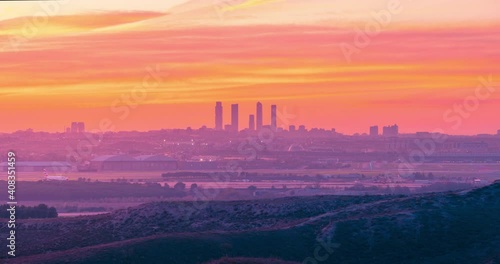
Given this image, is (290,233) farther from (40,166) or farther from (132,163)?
(132,163)

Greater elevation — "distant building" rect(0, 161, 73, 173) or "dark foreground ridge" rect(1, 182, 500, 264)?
"distant building" rect(0, 161, 73, 173)

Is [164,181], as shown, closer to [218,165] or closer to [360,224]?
[218,165]

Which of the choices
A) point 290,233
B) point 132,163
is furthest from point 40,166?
point 290,233

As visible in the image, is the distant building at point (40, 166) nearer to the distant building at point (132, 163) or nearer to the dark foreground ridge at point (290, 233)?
the distant building at point (132, 163)

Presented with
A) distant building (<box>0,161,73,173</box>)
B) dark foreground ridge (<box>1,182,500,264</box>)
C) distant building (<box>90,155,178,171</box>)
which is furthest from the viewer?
distant building (<box>90,155,178,171</box>)

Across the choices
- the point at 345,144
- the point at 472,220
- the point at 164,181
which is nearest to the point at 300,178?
the point at 164,181

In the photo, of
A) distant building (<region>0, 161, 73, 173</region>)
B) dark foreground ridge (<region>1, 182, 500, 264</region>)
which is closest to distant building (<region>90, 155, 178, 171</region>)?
distant building (<region>0, 161, 73, 173</region>)

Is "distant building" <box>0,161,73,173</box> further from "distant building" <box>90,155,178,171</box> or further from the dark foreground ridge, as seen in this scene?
the dark foreground ridge
